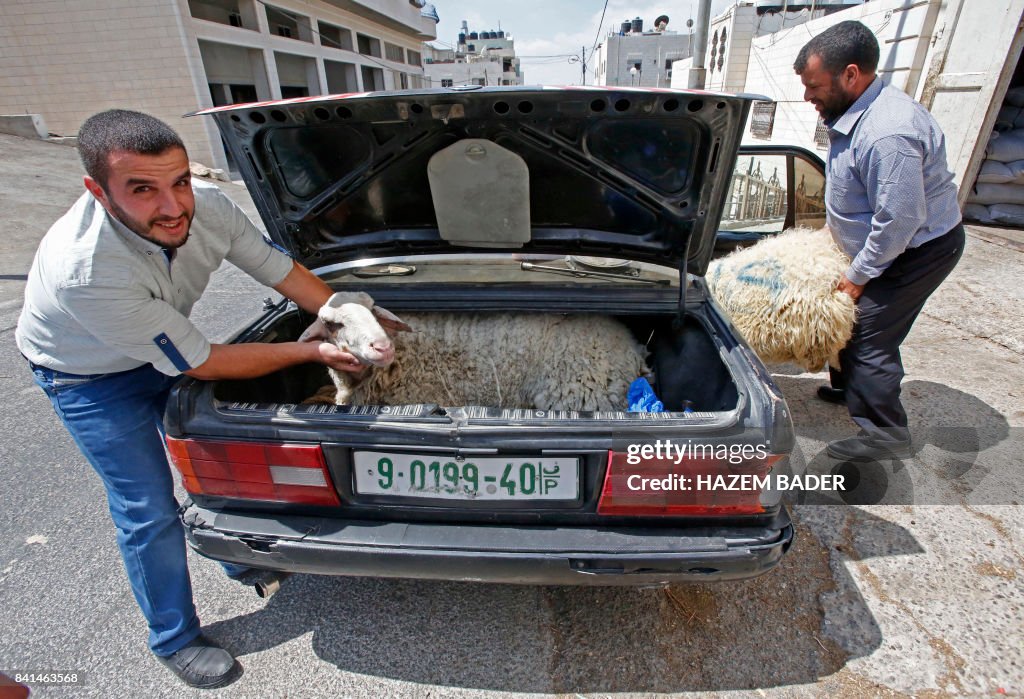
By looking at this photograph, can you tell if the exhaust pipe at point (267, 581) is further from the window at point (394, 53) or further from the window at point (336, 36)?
the window at point (394, 53)

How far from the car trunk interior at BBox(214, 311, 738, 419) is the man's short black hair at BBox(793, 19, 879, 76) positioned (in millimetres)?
1531

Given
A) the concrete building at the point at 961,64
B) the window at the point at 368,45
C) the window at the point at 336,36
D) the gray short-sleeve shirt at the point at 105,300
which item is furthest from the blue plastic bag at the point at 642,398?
the window at the point at 368,45

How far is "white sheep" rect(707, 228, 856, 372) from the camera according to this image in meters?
2.81

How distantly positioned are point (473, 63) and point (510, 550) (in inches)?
2456

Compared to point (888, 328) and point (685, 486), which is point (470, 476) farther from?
point (888, 328)

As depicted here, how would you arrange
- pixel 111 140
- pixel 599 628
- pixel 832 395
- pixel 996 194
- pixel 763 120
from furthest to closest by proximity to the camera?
pixel 763 120 → pixel 996 194 → pixel 832 395 → pixel 599 628 → pixel 111 140

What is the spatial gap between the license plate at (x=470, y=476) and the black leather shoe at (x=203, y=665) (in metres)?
0.94

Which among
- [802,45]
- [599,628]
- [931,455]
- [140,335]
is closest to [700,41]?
[802,45]

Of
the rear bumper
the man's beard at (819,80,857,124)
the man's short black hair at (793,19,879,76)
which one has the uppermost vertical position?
the man's short black hair at (793,19,879,76)

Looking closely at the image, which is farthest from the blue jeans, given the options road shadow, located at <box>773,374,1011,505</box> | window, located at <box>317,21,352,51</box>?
window, located at <box>317,21,352,51</box>

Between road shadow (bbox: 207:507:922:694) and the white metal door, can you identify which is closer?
road shadow (bbox: 207:507:922:694)

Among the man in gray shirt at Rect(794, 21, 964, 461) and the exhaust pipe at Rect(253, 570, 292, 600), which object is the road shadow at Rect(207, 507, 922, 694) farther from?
the man in gray shirt at Rect(794, 21, 964, 461)

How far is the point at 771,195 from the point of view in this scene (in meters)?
4.28

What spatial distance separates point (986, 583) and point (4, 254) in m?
11.1
